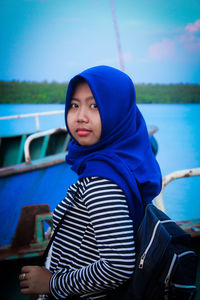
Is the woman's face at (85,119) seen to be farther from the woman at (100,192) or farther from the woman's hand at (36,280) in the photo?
the woman's hand at (36,280)

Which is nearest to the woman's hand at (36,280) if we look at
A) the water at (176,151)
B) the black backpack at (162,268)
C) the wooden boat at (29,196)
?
the black backpack at (162,268)

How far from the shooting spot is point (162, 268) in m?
0.69

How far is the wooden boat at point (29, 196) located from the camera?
1.69 meters

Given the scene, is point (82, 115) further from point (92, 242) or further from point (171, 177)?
point (171, 177)

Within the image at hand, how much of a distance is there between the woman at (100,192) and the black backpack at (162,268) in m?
0.03

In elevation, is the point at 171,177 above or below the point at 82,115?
below

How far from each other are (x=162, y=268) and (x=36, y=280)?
0.43m

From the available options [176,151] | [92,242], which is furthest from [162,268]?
[176,151]

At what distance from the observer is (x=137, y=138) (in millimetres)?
913

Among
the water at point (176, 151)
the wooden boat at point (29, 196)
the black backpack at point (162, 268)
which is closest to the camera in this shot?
the black backpack at point (162, 268)

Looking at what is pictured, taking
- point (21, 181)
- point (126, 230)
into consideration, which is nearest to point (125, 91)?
point (126, 230)

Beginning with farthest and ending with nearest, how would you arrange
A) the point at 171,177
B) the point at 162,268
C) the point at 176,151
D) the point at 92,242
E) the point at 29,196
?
the point at 176,151 → the point at 29,196 → the point at 171,177 → the point at 92,242 → the point at 162,268

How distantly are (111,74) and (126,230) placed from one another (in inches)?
20.6

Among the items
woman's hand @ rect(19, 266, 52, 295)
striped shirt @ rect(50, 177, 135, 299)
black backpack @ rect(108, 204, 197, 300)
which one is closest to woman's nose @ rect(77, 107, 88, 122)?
striped shirt @ rect(50, 177, 135, 299)
